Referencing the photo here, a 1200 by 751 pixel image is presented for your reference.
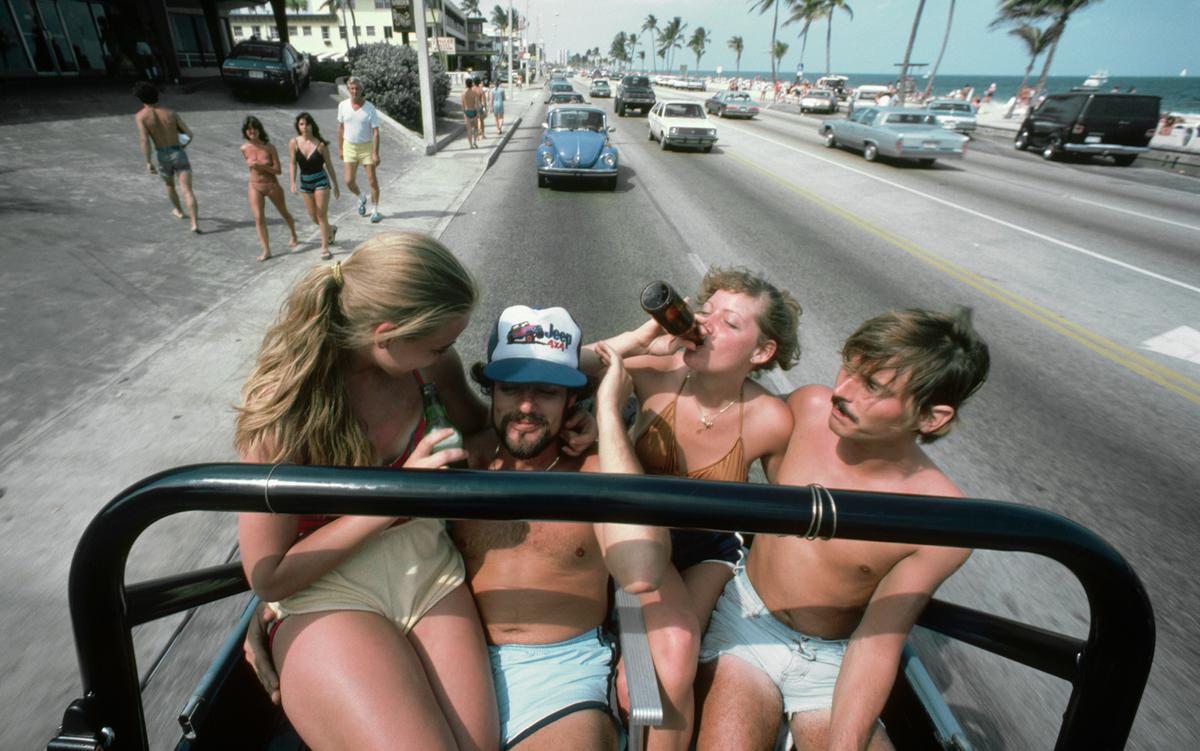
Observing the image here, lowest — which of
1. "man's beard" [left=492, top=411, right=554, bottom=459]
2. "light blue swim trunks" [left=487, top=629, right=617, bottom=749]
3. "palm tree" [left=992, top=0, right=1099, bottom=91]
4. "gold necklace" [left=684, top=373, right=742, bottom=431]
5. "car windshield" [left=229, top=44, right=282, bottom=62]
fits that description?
"light blue swim trunks" [left=487, top=629, right=617, bottom=749]

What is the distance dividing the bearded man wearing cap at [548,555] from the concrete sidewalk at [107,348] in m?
1.47

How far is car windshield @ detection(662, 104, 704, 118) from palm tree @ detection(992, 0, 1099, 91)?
31.8m

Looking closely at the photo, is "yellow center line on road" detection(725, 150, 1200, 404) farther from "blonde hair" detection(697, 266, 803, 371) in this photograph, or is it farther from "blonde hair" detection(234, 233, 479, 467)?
"blonde hair" detection(234, 233, 479, 467)

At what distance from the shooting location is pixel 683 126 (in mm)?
18875

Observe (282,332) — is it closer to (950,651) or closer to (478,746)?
(478,746)

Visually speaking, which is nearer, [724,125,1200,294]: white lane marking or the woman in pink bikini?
the woman in pink bikini

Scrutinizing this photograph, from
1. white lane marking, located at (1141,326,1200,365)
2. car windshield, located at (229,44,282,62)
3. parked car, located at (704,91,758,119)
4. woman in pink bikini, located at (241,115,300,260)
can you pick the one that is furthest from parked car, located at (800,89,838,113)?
woman in pink bikini, located at (241,115,300,260)

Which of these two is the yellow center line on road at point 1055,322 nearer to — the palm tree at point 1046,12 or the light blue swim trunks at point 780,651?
the light blue swim trunks at point 780,651

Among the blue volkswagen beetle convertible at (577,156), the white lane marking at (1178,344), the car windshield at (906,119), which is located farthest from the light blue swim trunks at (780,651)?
the car windshield at (906,119)

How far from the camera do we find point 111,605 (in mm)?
1091

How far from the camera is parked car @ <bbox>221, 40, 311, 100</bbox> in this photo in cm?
1794

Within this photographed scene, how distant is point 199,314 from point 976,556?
6994 mm

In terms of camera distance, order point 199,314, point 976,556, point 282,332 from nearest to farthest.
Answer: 1. point 282,332
2. point 976,556
3. point 199,314

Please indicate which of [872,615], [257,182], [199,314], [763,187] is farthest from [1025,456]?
[763,187]
